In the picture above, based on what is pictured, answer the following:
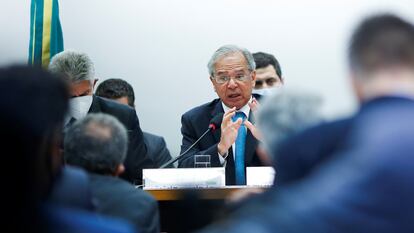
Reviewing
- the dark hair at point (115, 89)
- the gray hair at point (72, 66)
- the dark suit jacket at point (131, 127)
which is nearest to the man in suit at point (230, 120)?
the dark suit jacket at point (131, 127)

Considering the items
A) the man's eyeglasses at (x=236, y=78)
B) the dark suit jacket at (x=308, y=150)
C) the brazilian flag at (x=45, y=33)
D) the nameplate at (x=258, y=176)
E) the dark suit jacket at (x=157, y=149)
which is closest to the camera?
the dark suit jacket at (x=308, y=150)

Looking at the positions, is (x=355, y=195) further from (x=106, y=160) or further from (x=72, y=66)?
(x=72, y=66)

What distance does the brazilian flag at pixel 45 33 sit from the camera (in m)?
6.00

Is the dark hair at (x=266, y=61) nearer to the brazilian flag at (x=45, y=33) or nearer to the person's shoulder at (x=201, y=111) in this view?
the person's shoulder at (x=201, y=111)

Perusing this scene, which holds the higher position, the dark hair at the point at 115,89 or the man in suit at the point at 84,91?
the man in suit at the point at 84,91

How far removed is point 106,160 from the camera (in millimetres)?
2789

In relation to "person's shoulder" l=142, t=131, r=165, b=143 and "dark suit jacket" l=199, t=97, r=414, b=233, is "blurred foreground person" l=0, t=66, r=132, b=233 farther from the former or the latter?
"person's shoulder" l=142, t=131, r=165, b=143

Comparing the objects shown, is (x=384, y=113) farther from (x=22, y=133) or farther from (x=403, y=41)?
(x=22, y=133)

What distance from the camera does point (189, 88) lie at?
20.5 ft

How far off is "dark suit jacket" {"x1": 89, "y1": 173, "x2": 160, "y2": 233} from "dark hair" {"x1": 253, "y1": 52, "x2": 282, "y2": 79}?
2780 mm

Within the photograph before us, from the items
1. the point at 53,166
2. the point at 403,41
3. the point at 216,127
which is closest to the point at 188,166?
the point at 216,127

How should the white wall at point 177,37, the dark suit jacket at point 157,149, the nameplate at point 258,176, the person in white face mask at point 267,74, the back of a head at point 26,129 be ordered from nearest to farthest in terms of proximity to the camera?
the back of a head at point 26,129
the nameplate at point 258,176
the person in white face mask at point 267,74
the dark suit jacket at point 157,149
the white wall at point 177,37

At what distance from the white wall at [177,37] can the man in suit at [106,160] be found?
3.31 meters

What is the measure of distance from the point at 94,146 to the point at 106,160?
0.06m
